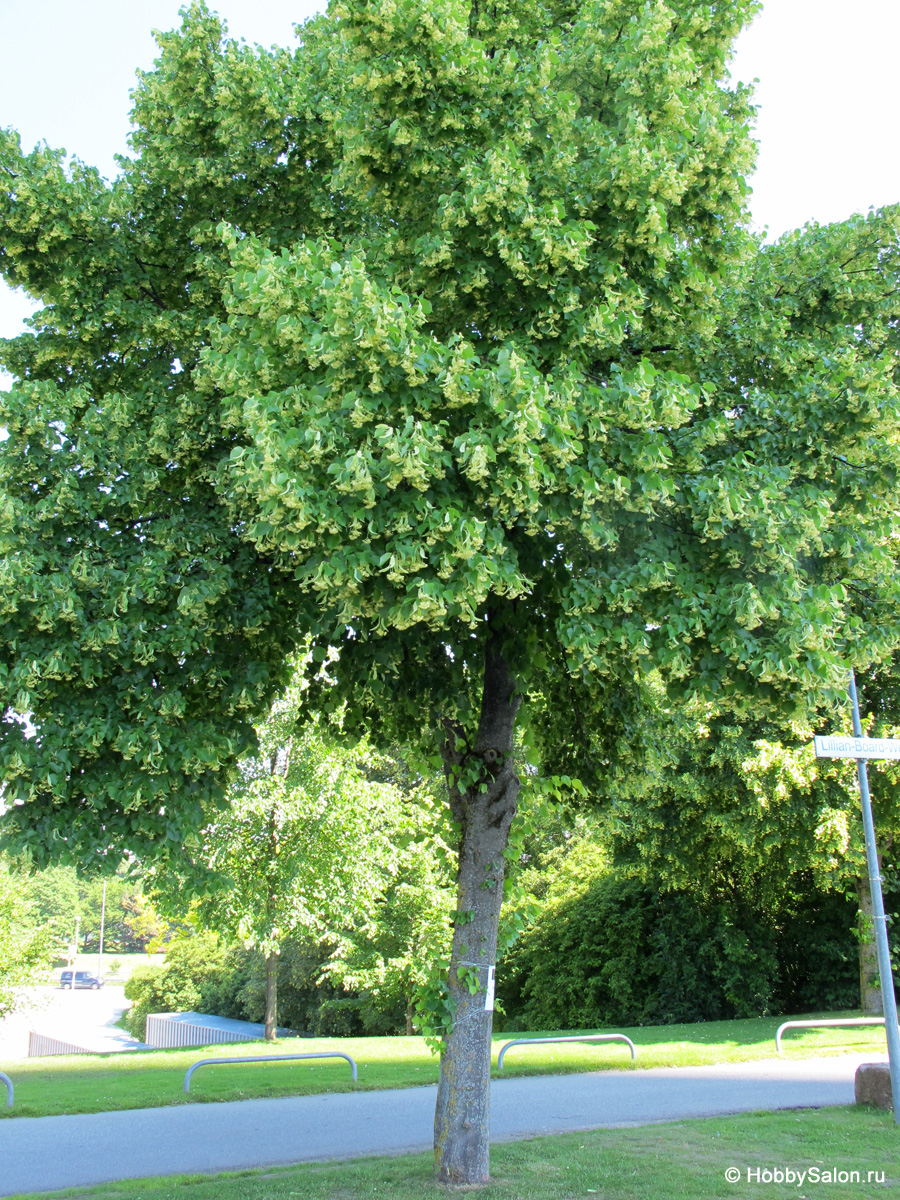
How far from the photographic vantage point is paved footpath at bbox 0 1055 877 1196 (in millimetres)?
7770

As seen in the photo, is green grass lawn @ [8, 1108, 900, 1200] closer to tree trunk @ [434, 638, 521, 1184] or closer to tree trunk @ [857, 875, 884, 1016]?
tree trunk @ [434, 638, 521, 1184]

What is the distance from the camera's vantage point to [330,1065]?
1447 centimetres

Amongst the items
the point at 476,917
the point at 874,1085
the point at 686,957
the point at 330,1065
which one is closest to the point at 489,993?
the point at 476,917

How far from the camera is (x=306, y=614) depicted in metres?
6.95

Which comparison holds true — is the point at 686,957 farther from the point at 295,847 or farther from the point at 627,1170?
the point at 627,1170

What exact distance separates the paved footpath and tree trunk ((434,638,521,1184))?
1.68 meters

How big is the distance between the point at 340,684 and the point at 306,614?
0.93m

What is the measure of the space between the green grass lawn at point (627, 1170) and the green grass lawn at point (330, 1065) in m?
4.58

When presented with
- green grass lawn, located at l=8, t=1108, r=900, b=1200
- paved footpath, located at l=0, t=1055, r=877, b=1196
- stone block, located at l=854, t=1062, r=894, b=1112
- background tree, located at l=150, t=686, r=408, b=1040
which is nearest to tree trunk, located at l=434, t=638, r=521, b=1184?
green grass lawn, located at l=8, t=1108, r=900, b=1200

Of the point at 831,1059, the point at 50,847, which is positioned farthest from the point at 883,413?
the point at 831,1059

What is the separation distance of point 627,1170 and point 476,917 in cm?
204

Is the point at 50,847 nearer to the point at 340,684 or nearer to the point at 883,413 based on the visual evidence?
the point at 340,684

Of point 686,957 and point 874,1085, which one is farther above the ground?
point 874,1085

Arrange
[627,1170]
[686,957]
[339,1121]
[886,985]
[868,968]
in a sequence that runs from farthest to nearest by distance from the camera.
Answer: [686,957] < [868,968] < [339,1121] < [886,985] < [627,1170]
